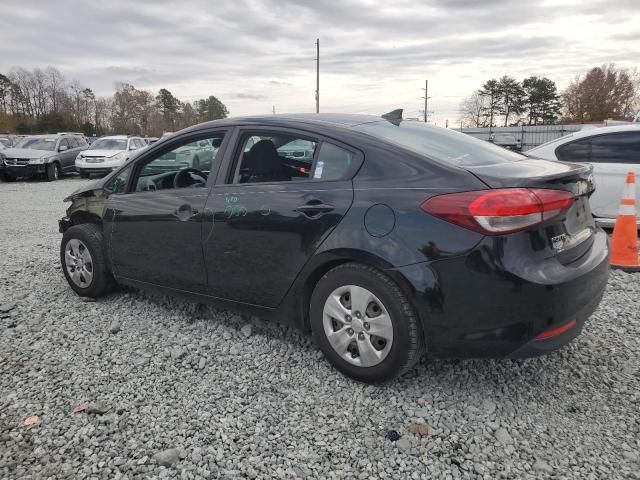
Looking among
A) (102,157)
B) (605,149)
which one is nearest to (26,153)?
(102,157)

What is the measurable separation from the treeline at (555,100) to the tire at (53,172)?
61.6 meters

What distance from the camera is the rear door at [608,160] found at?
21.3 feet

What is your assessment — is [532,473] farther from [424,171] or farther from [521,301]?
[424,171]

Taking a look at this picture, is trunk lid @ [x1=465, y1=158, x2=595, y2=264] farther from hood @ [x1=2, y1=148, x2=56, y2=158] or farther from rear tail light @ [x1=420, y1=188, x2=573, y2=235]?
hood @ [x1=2, y1=148, x2=56, y2=158]

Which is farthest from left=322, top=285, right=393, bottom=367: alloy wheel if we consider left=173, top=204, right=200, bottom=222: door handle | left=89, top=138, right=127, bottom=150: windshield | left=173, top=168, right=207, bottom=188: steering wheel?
left=89, top=138, right=127, bottom=150: windshield

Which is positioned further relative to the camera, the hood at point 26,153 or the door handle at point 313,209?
the hood at point 26,153

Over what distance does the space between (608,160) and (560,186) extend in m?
4.86

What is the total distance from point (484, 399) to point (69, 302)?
11.4 ft

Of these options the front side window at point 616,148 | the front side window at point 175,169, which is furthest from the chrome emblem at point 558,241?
the front side window at point 616,148

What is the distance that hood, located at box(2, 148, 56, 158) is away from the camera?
17709mm

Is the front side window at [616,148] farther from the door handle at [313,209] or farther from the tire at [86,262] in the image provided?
the tire at [86,262]

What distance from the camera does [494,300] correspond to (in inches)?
96.8

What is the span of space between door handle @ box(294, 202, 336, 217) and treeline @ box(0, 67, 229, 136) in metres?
74.4

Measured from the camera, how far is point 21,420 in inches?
105
